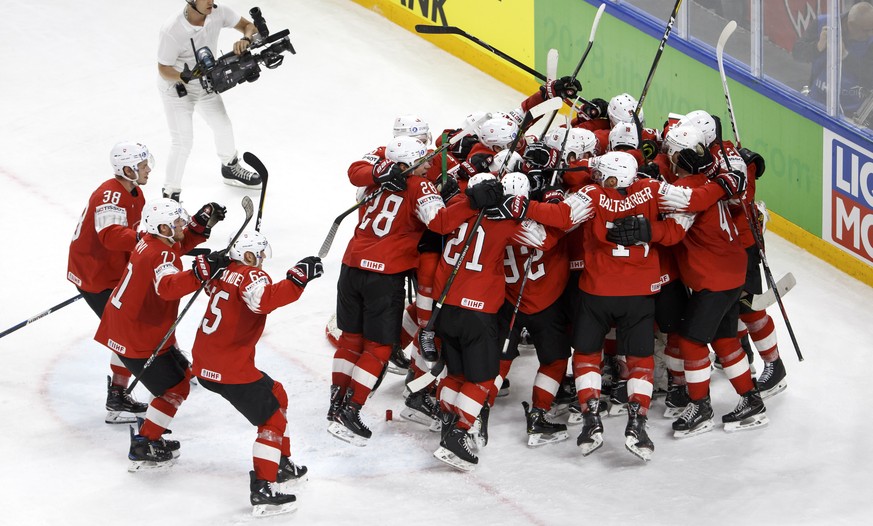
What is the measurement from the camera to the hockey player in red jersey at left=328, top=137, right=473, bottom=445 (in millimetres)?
6285

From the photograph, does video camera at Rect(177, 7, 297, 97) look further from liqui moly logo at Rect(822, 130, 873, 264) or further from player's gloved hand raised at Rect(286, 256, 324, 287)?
liqui moly logo at Rect(822, 130, 873, 264)

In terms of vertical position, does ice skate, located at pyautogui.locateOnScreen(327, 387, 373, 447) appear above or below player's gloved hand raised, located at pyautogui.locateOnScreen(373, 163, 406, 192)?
below

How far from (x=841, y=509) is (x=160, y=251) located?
10.7ft

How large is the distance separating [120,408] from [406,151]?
1.94 metres

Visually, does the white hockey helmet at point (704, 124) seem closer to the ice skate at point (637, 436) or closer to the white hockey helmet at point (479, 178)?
the white hockey helmet at point (479, 178)

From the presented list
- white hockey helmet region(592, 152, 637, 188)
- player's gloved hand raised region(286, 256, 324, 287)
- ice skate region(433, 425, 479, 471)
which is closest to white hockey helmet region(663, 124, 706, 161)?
white hockey helmet region(592, 152, 637, 188)

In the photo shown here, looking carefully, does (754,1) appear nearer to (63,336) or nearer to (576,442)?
(576,442)

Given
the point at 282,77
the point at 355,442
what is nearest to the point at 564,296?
the point at 355,442

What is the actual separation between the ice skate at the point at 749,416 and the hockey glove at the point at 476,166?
5.59 ft

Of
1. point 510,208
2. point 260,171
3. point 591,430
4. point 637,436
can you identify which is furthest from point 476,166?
point 637,436

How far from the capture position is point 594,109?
24.1 ft

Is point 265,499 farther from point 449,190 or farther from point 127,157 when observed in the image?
point 127,157

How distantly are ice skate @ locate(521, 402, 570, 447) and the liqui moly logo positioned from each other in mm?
2619

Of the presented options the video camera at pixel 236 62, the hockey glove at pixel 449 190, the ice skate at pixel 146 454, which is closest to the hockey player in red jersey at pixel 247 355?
the ice skate at pixel 146 454
